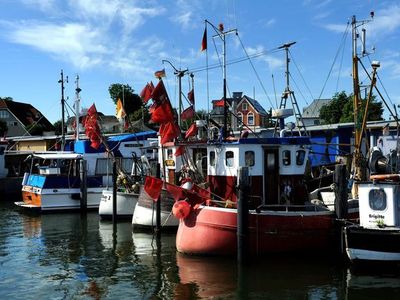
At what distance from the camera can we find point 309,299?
13.5m

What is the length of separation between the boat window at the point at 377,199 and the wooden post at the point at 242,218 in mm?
3787

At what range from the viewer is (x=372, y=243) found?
15602mm

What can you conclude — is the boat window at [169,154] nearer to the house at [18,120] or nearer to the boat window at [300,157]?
the boat window at [300,157]

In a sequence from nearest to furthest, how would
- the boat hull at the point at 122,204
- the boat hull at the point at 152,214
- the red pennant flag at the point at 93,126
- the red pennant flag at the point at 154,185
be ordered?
the red pennant flag at the point at 154,185 < the boat hull at the point at 152,214 < the boat hull at the point at 122,204 < the red pennant flag at the point at 93,126

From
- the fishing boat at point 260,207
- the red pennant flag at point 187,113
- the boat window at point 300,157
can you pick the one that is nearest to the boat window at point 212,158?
the fishing boat at point 260,207

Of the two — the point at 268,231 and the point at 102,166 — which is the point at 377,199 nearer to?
the point at 268,231

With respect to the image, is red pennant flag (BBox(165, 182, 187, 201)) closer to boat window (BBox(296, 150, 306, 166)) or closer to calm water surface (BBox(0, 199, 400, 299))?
calm water surface (BBox(0, 199, 400, 299))

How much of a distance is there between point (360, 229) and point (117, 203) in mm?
14748

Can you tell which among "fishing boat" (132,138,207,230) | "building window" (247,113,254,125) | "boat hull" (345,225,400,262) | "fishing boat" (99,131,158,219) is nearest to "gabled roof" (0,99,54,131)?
"building window" (247,113,254,125)

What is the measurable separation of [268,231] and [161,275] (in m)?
3.61

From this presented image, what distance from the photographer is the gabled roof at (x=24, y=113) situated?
87.4 meters

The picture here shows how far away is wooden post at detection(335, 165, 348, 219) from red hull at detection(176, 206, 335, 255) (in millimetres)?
317

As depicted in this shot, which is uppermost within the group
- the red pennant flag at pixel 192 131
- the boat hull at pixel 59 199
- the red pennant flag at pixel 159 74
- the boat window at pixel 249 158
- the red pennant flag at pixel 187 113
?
the red pennant flag at pixel 159 74

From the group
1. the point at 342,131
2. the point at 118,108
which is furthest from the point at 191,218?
the point at 342,131
